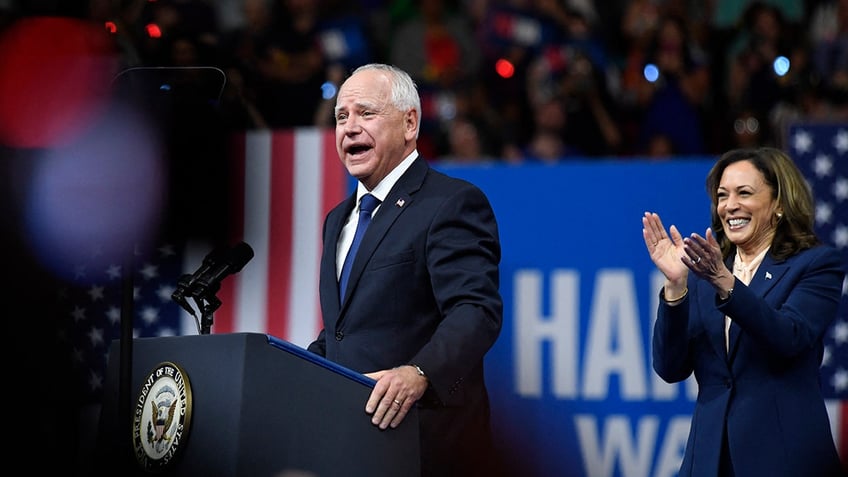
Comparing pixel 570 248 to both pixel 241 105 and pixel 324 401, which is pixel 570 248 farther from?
pixel 324 401

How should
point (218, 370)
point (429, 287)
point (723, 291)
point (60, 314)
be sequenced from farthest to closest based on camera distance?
point (60, 314) < point (429, 287) < point (723, 291) < point (218, 370)

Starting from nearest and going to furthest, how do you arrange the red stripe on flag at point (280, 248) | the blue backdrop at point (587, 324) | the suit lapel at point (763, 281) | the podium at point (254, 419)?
1. the podium at point (254, 419)
2. the suit lapel at point (763, 281)
3. the blue backdrop at point (587, 324)
4. the red stripe on flag at point (280, 248)

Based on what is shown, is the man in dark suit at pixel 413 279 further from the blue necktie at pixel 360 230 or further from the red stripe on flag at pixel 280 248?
the red stripe on flag at pixel 280 248

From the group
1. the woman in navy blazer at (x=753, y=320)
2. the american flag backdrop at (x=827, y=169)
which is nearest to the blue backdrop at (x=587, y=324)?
the american flag backdrop at (x=827, y=169)

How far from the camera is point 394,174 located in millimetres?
3383

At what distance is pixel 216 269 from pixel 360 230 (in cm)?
58

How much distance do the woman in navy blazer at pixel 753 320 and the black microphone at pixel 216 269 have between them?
1.01m

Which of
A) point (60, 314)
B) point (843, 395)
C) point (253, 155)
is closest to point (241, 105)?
point (253, 155)

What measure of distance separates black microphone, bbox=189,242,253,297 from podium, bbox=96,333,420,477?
135 mm

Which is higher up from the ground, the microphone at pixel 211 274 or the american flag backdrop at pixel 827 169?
the american flag backdrop at pixel 827 169

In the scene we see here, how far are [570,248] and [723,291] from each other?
166 centimetres

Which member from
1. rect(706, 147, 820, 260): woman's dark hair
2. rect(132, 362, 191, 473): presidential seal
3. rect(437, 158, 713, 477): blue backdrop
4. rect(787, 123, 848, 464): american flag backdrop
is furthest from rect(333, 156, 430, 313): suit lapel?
rect(787, 123, 848, 464): american flag backdrop

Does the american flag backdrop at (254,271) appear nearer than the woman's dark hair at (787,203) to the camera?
No

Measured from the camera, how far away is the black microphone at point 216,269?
2.85m
